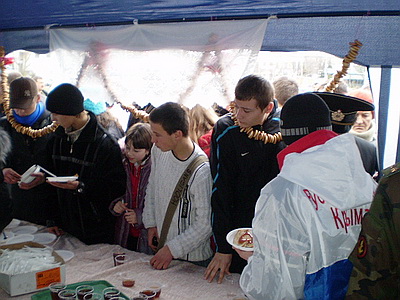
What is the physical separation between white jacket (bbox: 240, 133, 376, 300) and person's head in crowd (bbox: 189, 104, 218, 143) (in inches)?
77.0

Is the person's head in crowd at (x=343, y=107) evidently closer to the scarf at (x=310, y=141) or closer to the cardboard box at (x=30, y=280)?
the scarf at (x=310, y=141)

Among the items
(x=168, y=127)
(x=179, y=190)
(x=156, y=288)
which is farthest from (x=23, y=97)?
(x=156, y=288)

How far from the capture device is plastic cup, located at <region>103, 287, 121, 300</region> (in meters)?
1.89

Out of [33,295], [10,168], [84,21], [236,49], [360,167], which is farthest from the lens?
[10,168]

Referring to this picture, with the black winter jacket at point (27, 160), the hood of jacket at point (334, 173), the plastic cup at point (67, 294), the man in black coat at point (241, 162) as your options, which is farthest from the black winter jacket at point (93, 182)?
the hood of jacket at point (334, 173)

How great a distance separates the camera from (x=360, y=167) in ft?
4.65

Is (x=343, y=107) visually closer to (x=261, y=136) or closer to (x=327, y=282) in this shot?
(x=261, y=136)

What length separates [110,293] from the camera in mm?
1924

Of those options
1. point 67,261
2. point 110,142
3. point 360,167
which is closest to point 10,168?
point 110,142

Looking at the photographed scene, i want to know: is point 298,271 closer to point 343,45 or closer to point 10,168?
point 343,45

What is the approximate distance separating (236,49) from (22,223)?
200 cm

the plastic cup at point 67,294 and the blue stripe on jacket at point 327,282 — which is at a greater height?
the blue stripe on jacket at point 327,282

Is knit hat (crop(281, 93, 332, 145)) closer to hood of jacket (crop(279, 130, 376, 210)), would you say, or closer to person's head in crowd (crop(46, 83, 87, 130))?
hood of jacket (crop(279, 130, 376, 210))

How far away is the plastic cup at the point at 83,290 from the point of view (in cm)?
191
